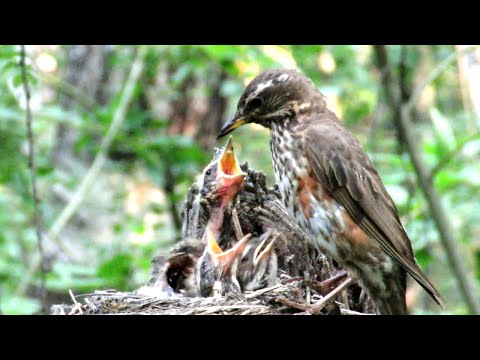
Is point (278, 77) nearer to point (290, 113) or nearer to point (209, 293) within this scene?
point (290, 113)

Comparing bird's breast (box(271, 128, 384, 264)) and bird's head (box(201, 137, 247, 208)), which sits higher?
bird's head (box(201, 137, 247, 208))

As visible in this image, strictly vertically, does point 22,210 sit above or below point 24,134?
below

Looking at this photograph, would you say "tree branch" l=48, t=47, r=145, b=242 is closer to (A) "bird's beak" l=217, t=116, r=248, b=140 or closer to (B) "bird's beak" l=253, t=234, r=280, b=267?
(B) "bird's beak" l=253, t=234, r=280, b=267

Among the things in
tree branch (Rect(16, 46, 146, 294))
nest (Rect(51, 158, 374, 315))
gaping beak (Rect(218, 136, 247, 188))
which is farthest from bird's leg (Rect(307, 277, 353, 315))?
tree branch (Rect(16, 46, 146, 294))

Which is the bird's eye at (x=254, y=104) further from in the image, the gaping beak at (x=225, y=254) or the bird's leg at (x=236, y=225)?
the bird's leg at (x=236, y=225)

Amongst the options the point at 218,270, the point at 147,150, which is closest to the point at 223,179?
the point at 218,270

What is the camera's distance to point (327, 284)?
419 cm

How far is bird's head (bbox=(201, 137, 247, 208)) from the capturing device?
512 cm

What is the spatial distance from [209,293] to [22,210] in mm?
3651

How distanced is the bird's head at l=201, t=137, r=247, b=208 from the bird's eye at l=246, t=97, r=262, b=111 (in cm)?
69

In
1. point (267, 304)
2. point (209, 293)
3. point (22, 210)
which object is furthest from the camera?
point (22, 210)

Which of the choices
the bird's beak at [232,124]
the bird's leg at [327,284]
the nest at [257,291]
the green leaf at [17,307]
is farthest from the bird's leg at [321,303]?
the green leaf at [17,307]

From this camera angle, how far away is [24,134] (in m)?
8.00
